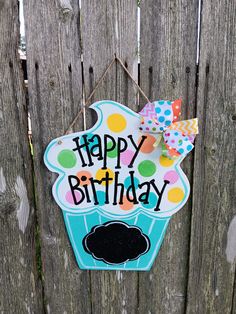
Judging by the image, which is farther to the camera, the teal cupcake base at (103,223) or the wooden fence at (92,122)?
the teal cupcake base at (103,223)

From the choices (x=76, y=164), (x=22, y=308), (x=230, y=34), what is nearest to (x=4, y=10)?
(x=76, y=164)

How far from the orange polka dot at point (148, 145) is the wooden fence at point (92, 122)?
0.12 metres

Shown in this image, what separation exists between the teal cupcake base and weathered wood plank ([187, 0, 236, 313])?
146 mm

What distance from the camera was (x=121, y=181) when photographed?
1268 mm

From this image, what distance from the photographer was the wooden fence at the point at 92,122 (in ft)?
3.79

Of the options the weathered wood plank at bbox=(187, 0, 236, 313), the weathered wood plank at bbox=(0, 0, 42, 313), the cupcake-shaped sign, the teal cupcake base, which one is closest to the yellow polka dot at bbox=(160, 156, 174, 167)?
the cupcake-shaped sign

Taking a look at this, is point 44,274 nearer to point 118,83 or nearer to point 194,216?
point 194,216

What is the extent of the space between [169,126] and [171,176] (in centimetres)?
19

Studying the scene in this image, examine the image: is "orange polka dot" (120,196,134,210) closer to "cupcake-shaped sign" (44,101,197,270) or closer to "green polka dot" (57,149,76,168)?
"cupcake-shaped sign" (44,101,197,270)

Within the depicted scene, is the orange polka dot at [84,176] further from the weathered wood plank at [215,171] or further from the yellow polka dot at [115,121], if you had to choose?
the weathered wood plank at [215,171]

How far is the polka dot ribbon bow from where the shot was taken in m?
1.17

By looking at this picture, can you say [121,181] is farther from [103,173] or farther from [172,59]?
[172,59]

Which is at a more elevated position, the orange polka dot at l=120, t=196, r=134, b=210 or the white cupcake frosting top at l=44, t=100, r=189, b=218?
the white cupcake frosting top at l=44, t=100, r=189, b=218

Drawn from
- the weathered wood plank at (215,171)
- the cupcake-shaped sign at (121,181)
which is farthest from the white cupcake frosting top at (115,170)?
the weathered wood plank at (215,171)
